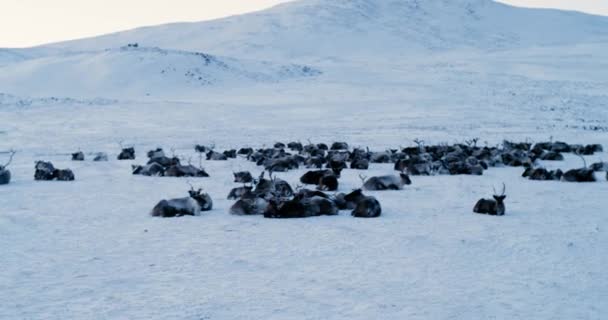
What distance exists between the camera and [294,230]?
9648mm

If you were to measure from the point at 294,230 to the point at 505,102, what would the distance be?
122 feet

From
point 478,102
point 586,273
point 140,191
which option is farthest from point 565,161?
point 478,102

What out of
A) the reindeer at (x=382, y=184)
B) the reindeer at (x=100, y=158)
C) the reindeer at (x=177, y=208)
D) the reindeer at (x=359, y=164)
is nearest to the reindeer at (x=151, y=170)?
the reindeer at (x=100, y=158)

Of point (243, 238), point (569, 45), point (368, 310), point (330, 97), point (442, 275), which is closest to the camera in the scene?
point (368, 310)

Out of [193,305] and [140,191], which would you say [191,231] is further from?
[140,191]

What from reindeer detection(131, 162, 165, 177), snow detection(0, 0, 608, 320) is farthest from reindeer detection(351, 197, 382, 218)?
reindeer detection(131, 162, 165, 177)

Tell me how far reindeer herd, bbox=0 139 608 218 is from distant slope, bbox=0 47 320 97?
2955 cm

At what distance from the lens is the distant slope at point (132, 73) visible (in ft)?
169

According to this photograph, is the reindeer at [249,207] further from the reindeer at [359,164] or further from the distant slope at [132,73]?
the distant slope at [132,73]

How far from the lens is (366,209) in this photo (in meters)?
10.7

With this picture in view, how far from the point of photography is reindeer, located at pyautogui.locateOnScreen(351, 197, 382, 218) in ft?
35.1

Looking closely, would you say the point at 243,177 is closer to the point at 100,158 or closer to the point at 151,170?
the point at 151,170

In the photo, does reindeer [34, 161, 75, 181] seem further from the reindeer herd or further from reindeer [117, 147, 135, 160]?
reindeer [117, 147, 135, 160]

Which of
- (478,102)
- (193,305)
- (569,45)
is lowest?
(193,305)
